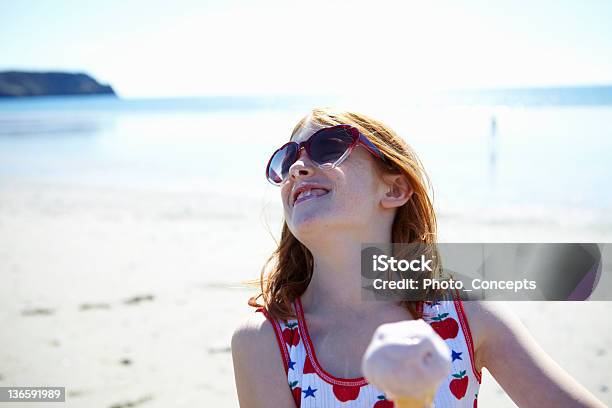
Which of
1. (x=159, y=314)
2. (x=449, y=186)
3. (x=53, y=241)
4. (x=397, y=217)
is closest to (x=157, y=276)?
(x=159, y=314)

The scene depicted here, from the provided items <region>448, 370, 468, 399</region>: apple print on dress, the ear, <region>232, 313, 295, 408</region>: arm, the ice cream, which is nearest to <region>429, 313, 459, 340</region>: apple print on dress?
<region>448, 370, 468, 399</region>: apple print on dress

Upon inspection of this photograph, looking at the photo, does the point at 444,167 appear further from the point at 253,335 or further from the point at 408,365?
the point at 408,365

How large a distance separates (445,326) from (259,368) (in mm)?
665

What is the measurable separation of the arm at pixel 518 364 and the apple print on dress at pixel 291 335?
2.01 ft

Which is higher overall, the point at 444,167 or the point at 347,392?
the point at 347,392

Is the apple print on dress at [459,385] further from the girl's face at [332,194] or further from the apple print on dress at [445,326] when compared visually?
the girl's face at [332,194]

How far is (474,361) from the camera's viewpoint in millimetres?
2051

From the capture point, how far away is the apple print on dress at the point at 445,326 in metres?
2.05

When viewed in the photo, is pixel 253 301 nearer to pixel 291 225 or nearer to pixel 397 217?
pixel 291 225

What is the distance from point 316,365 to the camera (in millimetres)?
1974

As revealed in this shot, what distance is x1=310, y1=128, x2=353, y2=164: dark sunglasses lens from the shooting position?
2154mm

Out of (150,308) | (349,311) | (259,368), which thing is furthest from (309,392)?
(150,308)

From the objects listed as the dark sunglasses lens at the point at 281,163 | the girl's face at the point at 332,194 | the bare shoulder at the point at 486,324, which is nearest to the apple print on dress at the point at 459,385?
the bare shoulder at the point at 486,324

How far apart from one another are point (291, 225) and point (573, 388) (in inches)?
42.2
